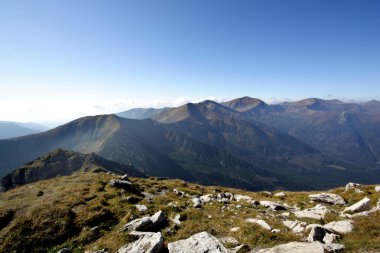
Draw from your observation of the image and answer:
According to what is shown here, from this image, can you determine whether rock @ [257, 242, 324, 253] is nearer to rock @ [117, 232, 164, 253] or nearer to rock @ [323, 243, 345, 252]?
rock @ [323, 243, 345, 252]

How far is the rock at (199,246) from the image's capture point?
13836 millimetres

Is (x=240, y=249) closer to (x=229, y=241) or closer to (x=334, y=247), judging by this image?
(x=229, y=241)

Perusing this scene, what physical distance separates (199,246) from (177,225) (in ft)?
18.5

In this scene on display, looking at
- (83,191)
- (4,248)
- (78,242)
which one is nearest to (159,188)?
(83,191)

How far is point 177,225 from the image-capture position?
1966 centimetres

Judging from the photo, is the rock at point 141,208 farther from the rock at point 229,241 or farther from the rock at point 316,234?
the rock at point 316,234

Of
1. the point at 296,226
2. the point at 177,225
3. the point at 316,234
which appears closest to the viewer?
the point at 316,234

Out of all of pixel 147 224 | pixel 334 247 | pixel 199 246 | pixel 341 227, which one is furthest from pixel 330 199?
pixel 147 224

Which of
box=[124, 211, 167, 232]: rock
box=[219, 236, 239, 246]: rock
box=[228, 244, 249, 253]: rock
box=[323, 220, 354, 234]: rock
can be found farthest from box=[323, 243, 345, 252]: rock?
box=[124, 211, 167, 232]: rock

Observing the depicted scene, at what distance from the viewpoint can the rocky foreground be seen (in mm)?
14672

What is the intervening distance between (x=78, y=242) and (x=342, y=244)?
19.5m

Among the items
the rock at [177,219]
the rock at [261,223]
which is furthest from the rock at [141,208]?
the rock at [261,223]

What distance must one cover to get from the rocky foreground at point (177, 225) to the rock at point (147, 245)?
0.06m

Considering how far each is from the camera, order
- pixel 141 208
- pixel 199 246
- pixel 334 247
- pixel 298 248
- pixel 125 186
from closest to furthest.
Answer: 1. pixel 334 247
2. pixel 298 248
3. pixel 199 246
4. pixel 141 208
5. pixel 125 186
